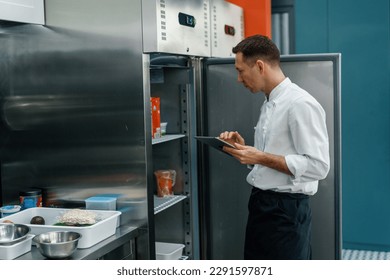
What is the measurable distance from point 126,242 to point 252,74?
822 mm

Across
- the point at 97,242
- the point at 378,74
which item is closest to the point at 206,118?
the point at 97,242

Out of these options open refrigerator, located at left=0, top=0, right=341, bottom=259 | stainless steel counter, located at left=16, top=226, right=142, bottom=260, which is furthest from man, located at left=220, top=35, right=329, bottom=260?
stainless steel counter, located at left=16, top=226, right=142, bottom=260

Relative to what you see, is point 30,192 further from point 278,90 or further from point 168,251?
point 278,90

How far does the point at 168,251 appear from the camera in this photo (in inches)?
105

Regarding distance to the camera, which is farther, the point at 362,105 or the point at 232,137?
the point at 362,105

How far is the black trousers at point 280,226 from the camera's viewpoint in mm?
2266

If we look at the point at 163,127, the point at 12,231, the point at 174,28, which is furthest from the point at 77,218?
the point at 174,28

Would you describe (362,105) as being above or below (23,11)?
below

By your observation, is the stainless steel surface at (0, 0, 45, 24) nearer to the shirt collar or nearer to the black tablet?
the black tablet

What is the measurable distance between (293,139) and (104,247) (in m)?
0.80

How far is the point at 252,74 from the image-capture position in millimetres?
2344

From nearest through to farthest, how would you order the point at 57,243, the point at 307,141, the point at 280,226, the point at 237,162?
the point at 57,243 → the point at 307,141 → the point at 280,226 → the point at 237,162

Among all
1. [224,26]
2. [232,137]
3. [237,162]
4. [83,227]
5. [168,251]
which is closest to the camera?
[83,227]

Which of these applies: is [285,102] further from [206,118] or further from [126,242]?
→ [126,242]
